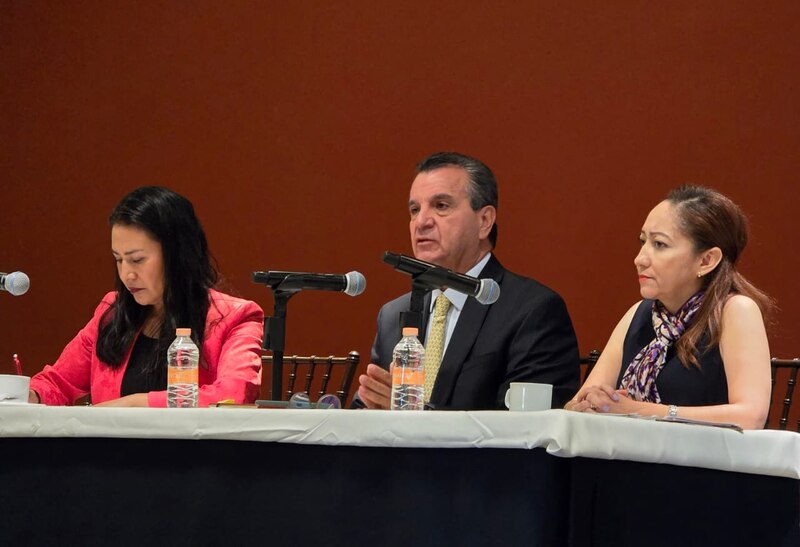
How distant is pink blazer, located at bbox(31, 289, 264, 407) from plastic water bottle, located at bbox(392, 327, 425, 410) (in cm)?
64

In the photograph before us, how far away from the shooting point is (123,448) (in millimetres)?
1574

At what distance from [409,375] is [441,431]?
427 millimetres

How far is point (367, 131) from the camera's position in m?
4.25

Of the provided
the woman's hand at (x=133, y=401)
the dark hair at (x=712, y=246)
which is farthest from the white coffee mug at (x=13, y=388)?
the dark hair at (x=712, y=246)

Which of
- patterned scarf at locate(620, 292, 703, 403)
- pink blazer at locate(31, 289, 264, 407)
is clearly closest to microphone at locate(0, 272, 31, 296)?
pink blazer at locate(31, 289, 264, 407)

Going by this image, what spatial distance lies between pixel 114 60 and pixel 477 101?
1431 mm

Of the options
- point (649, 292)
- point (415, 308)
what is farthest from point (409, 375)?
point (649, 292)

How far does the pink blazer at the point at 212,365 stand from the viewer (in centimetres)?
252

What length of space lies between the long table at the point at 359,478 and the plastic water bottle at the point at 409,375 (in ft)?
1.29

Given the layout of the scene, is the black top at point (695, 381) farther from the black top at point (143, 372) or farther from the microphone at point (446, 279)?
the black top at point (143, 372)

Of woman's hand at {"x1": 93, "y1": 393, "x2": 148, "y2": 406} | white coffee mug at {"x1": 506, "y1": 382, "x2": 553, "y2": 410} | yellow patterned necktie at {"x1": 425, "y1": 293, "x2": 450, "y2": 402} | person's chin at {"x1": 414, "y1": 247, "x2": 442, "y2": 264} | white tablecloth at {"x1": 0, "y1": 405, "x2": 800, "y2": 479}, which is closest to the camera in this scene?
white tablecloth at {"x1": 0, "y1": 405, "x2": 800, "y2": 479}

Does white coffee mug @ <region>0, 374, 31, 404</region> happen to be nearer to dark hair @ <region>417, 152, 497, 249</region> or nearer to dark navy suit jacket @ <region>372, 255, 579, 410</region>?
dark navy suit jacket @ <region>372, 255, 579, 410</region>

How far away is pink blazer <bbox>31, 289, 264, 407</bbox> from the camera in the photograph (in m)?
2.52

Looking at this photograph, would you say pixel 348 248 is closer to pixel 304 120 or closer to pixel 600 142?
pixel 304 120
